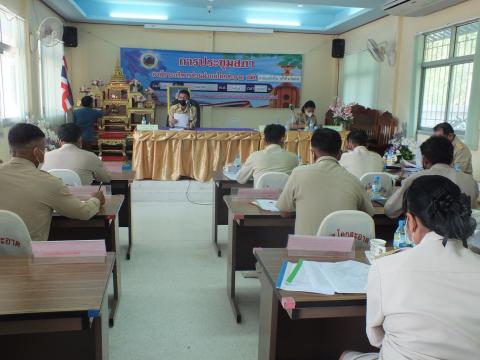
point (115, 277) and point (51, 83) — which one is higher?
point (51, 83)

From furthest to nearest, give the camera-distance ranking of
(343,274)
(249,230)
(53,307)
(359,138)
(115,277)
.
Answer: (359,138) → (249,230) → (115,277) → (343,274) → (53,307)

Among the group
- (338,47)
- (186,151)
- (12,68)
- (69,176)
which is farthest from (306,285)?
(338,47)

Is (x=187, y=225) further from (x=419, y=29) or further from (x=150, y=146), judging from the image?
(x=419, y=29)

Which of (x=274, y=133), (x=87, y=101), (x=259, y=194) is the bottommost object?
(x=259, y=194)

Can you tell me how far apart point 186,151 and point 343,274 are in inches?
192

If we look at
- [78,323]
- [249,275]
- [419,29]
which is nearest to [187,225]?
[249,275]

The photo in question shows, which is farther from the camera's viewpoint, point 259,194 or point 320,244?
point 259,194

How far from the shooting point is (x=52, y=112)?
7352 mm

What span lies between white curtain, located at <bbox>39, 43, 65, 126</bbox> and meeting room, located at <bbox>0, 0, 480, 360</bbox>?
0.06 meters

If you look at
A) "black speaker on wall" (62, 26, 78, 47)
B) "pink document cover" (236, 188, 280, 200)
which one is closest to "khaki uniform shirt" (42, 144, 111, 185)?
"pink document cover" (236, 188, 280, 200)

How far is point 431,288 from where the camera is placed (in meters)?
1.02

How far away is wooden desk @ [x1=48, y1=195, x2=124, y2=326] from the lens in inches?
92.7

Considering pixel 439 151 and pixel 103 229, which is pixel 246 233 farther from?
pixel 439 151

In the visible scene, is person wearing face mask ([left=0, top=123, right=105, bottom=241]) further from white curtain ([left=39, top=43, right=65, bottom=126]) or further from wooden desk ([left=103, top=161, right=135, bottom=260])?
white curtain ([left=39, top=43, right=65, bottom=126])
